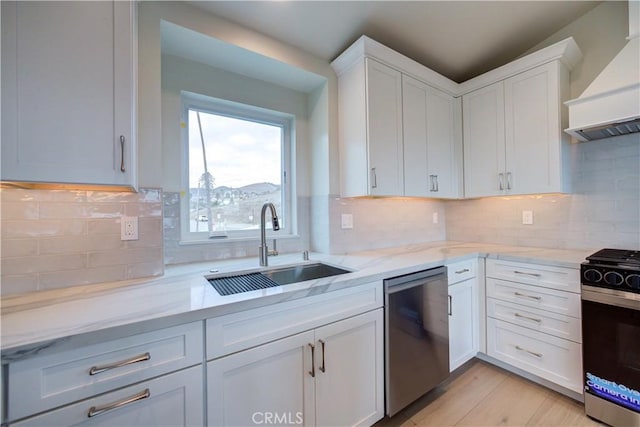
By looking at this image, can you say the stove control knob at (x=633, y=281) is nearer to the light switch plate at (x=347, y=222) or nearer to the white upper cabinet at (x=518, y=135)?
the white upper cabinet at (x=518, y=135)

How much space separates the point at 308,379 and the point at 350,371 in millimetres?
254

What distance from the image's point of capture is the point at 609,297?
1390 millimetres

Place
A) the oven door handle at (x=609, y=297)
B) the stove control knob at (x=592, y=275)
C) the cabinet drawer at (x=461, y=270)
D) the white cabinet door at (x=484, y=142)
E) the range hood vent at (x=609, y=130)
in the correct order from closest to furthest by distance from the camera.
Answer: the oven door handle at (x=609, y=297)
the stove control knob at (x=592, y=275)
the range hood vent at (x=609, y=130)
the cabinet drawer at (x=461, y=270)
the white cabinet door at (x=484, y=142)

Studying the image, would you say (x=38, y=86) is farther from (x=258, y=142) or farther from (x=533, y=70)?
(x=533, y=70)

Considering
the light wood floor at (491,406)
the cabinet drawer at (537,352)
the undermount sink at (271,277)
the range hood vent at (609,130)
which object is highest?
the range hood vent at (609,130)

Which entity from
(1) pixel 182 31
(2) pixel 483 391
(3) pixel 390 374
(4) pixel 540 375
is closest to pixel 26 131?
(1) pixel 182 31

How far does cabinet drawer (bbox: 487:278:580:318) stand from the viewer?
5.22 ft

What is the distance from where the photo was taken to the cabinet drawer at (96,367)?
69 centimetres

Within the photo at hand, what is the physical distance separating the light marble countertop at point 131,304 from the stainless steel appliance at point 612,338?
17 centimetres

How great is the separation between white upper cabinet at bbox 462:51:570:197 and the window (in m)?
1.71

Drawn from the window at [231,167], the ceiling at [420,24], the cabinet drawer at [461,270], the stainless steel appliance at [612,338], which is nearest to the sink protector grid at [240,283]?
the window at [231,167]

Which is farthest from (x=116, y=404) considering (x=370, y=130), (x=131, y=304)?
(x=370, y=130)

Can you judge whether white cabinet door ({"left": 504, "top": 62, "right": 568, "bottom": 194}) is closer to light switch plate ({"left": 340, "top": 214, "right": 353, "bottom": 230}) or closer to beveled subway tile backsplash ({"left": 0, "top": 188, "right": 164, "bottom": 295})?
light switch plate ({"left": 340, "top": 214, "right": 353, "bottom": 230})

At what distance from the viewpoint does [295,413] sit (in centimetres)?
111
